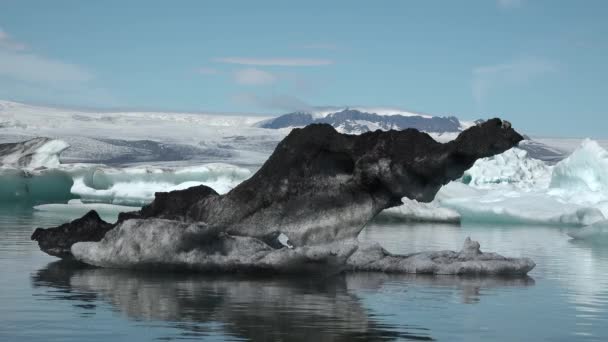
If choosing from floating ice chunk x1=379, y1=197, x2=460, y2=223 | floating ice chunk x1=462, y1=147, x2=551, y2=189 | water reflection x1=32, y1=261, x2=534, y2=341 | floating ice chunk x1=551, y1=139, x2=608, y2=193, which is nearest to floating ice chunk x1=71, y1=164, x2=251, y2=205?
floating ice chunk x1=379, y1=197, x2=460, y2=223

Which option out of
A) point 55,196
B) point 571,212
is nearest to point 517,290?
point 571,212

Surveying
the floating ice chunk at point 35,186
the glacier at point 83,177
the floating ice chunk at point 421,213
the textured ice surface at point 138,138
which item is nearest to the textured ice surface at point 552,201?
the floating ice chunk at point 421,213

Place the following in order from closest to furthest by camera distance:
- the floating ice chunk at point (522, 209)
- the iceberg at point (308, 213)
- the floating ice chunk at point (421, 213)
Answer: the iceberg at point (308, 213) → the floating ice chunk at point (522, 209) → the floating ice chunk at point (421, 213)

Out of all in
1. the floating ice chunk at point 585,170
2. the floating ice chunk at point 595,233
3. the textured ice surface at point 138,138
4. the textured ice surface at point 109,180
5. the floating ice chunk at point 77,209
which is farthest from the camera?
the textured ice surface at point 138,138

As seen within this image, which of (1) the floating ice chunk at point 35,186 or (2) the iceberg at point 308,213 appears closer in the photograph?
(2) the iceberg at point 308,213

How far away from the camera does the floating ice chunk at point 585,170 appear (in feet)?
195

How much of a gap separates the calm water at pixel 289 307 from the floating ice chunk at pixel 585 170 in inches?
1595

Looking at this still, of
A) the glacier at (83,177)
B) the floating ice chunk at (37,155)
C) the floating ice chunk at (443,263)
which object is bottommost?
the floating ice chunk at (443,263)

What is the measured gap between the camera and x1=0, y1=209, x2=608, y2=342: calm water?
436 inches

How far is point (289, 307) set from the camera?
13.3m

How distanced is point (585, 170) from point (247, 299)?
5130 cm

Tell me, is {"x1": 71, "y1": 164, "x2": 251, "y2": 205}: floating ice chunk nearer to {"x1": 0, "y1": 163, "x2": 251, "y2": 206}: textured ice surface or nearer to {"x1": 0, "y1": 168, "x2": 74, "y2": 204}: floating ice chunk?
{"x1": 0, "y1": 163, "x2": 251, "y2": 206}: textured ice surface

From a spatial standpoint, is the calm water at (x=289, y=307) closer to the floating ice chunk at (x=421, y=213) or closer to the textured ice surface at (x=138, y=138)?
the floating ice chunk at (x=421, y=213)

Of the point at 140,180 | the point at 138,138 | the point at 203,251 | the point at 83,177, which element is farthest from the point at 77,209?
the point at 138,138
